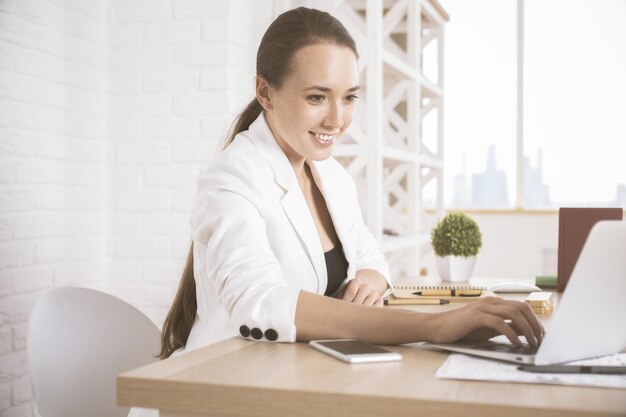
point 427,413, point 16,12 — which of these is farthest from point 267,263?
point 16,12

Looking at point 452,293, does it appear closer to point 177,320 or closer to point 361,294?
point 361,294

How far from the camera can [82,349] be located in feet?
5.35

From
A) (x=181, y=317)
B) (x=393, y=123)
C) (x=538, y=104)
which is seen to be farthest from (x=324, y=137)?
(x=538, y=104)

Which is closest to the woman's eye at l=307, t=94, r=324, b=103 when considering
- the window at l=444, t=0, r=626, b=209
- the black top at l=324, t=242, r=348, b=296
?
the black top at l=324, t=242, r=348, b=296

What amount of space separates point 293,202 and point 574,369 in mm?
797

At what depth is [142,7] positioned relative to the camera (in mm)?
2713

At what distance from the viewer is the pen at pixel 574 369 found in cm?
98

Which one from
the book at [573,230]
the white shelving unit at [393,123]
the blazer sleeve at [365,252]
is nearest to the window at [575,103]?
the white shelving unit at [393,123]

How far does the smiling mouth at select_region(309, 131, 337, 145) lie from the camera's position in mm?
1667

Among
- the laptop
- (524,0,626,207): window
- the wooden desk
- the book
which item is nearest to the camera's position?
the wooden desk

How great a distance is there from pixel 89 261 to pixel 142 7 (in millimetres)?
998

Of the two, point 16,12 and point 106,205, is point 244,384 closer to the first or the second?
point 16,12

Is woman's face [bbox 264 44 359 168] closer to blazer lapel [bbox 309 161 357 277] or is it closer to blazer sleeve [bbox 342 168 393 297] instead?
blazer lapel [bbox 309 161 357 277]

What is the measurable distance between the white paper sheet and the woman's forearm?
14 cm
